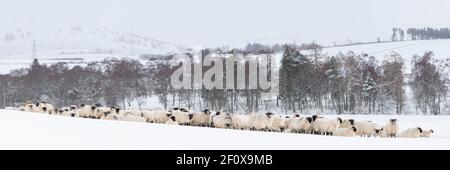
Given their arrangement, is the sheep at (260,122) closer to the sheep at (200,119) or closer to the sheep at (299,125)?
the sheep at (299,125)

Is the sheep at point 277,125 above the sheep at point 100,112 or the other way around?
the other way around

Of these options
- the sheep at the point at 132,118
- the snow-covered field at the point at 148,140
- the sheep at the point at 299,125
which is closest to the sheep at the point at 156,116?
the sheep at the point at 132,118

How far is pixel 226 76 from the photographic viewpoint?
94438 millimetres

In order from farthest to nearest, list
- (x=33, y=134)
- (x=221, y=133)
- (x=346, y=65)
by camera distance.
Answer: (x=346, y=65), (x=221, y=133), (x=33, y=134)

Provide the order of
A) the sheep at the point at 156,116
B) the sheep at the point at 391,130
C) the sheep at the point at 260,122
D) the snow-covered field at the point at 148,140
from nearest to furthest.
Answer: the snow-covered field at the point at 148,140 → the sheep at the point at 391,130 → the sheep at the point at 260,122 → the sheep at the point at 156,116

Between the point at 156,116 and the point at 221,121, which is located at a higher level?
the point at 156,116

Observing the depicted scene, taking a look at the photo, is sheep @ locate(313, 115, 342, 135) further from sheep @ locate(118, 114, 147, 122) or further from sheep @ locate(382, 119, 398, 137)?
sheep @ locate(118, 114, 147, 122)

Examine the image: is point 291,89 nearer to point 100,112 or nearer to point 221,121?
point 100,112

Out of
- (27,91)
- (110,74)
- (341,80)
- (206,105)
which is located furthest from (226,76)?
(27,91)

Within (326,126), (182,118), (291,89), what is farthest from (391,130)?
(291,89)
